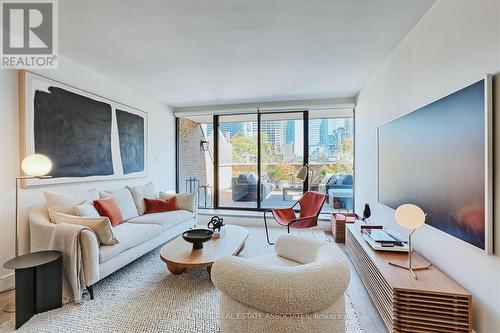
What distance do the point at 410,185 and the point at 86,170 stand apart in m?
3.85

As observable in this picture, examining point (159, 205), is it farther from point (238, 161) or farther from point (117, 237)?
point (238, 161)

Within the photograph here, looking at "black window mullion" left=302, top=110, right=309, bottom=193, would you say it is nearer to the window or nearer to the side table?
the window

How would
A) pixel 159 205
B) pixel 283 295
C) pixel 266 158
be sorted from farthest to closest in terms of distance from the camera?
1. pixel 266 158
2. pixel 159 205
3. pixel 283 295

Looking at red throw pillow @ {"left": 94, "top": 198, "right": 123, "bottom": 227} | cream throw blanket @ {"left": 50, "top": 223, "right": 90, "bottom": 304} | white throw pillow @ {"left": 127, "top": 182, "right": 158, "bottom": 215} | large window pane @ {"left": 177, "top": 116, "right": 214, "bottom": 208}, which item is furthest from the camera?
large window pane @ {"left": 177, "top": 116, "right": 214, "bottom": 208}

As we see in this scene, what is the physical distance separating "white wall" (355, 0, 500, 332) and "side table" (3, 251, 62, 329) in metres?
3.14

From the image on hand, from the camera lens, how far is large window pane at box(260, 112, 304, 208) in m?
5.14

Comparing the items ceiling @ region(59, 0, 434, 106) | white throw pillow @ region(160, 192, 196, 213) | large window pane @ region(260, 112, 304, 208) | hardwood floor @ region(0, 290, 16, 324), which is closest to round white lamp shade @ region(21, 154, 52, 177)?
hardwood floor @ region(0, 290, 16, 324)

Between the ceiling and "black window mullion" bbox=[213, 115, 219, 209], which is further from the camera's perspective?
"black window mullion" bbox=[213, 115, 219, 209]

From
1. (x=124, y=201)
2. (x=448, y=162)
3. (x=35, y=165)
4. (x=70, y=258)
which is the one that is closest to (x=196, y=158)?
(x=124, y=201)

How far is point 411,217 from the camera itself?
1854mm

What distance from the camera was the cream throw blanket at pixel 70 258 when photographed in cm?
213

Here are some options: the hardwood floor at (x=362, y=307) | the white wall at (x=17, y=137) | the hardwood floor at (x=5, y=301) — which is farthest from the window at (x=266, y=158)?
the hardwood floor at (x=5, y=301)

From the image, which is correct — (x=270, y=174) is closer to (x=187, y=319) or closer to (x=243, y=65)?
(x=243, y=65)

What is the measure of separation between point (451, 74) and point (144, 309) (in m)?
3.09
